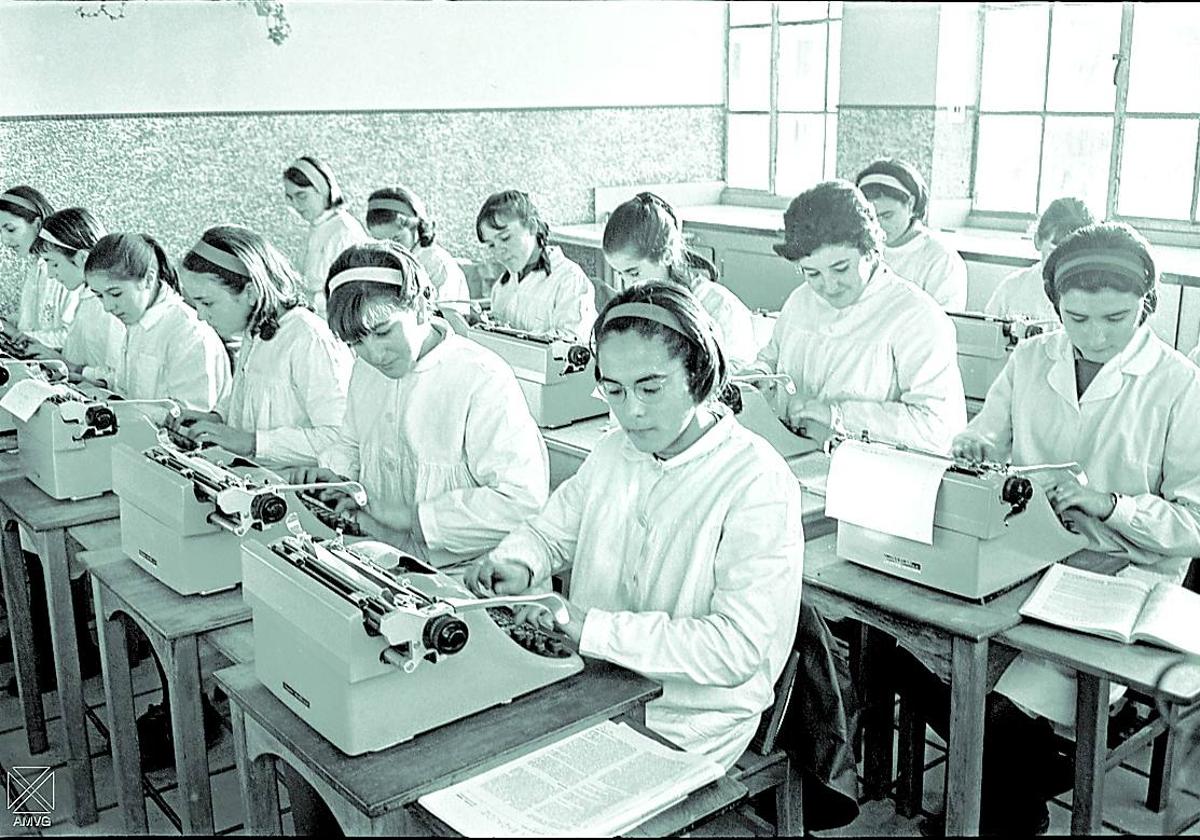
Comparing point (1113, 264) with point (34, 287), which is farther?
point (34, 287)

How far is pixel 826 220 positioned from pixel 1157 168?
3792 mm

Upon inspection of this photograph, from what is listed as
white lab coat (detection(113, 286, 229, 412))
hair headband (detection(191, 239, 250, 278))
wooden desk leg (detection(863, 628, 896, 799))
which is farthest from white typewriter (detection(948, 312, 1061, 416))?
white lab coat (detection(113, 286, 229, 412))

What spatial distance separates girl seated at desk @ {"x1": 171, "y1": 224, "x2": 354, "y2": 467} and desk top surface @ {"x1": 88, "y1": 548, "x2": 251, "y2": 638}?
0.78 meters

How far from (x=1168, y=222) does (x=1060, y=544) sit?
4.23 metres

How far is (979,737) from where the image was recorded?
2412mm

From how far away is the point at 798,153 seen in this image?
819 cm

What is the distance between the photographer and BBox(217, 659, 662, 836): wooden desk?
1711mm

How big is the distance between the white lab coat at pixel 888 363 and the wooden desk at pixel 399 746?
1.59 metres

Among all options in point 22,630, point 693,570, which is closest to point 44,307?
point 22,630

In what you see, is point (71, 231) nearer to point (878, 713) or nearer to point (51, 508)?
point (51, 508)

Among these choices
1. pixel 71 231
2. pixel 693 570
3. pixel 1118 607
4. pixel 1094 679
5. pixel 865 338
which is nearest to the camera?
pixel 693 570

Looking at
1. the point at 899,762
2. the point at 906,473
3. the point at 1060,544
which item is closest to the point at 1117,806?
the point at 899,762

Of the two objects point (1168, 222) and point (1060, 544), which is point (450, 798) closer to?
point (1060, 544)

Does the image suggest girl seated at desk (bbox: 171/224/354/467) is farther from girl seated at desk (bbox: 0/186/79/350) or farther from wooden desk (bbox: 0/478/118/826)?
girl seated at desk (bbox: 0/186/79/350)
